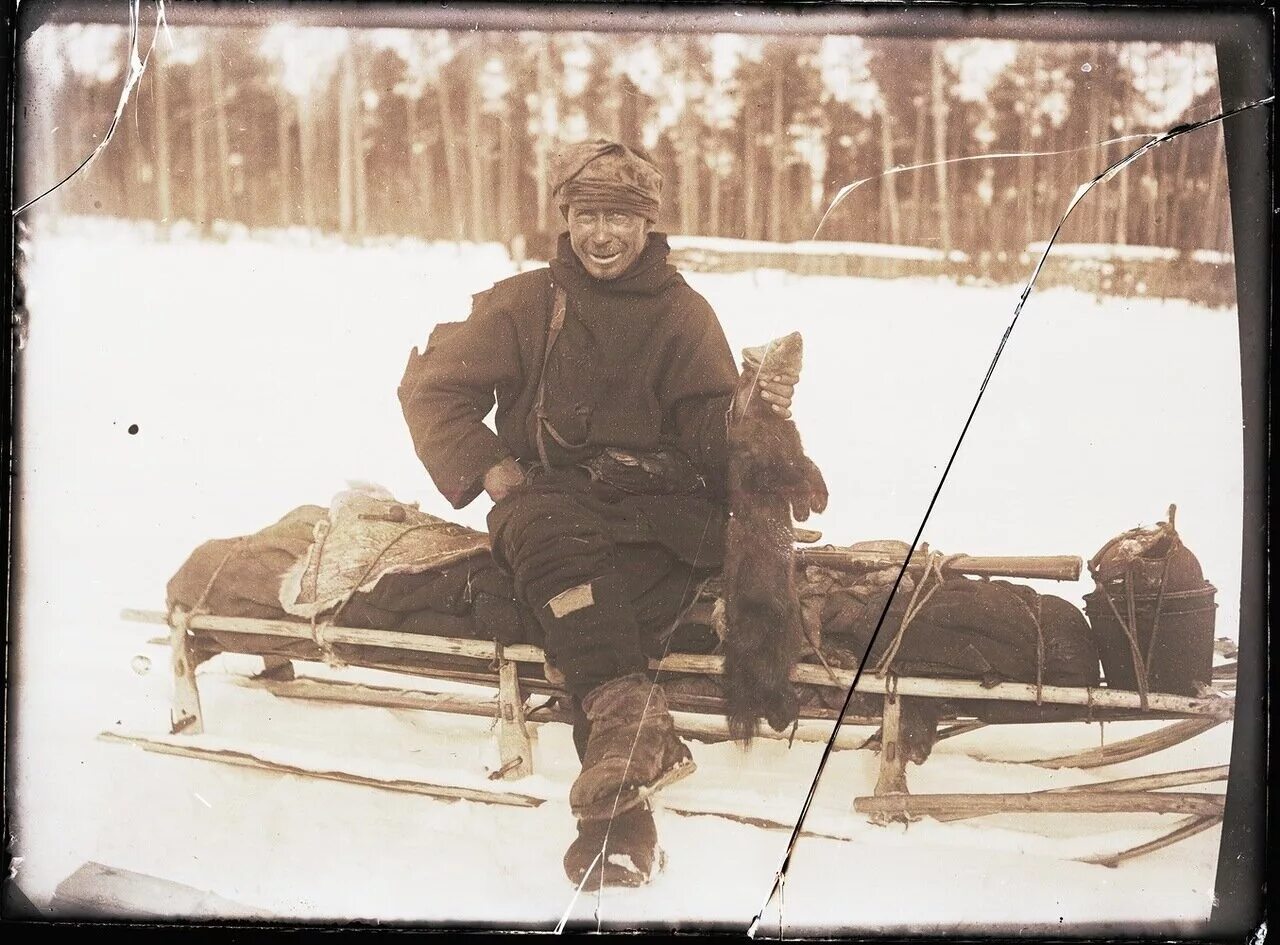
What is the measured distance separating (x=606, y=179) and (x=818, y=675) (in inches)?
43.3

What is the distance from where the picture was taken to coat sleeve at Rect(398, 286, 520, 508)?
2248 mm

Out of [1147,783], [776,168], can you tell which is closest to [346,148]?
[776,168]

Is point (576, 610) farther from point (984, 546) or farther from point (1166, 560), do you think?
point (1166, 560)

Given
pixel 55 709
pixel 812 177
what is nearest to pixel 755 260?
pixel 812 177

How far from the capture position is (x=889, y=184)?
2.27m

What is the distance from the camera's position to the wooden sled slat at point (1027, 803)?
2242mm

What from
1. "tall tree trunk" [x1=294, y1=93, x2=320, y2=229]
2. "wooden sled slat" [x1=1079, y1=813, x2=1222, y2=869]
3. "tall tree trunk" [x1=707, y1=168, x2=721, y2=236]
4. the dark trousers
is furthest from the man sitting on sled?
"wooden sled slat" [x1=1079, y1=813, x2=1222, y2=869]

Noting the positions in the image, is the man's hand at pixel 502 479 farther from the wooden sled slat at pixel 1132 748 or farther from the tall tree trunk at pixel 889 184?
the wooden sled slat at pixel 1132 748

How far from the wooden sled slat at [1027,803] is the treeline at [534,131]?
3.72 feet

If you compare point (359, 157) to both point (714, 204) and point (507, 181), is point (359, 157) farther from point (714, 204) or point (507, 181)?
point (714, 204)

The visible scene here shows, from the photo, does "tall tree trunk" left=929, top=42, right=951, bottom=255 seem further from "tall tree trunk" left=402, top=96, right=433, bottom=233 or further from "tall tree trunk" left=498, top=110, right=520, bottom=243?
"tall tree trunk" left=402, top=96, right=433, bottom=233

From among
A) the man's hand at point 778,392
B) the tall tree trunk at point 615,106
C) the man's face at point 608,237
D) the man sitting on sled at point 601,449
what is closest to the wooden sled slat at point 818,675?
the man sitting on sled at point 601,449

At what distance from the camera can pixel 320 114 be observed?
2273 millimetres

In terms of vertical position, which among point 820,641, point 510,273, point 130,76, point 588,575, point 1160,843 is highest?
point 130,76
